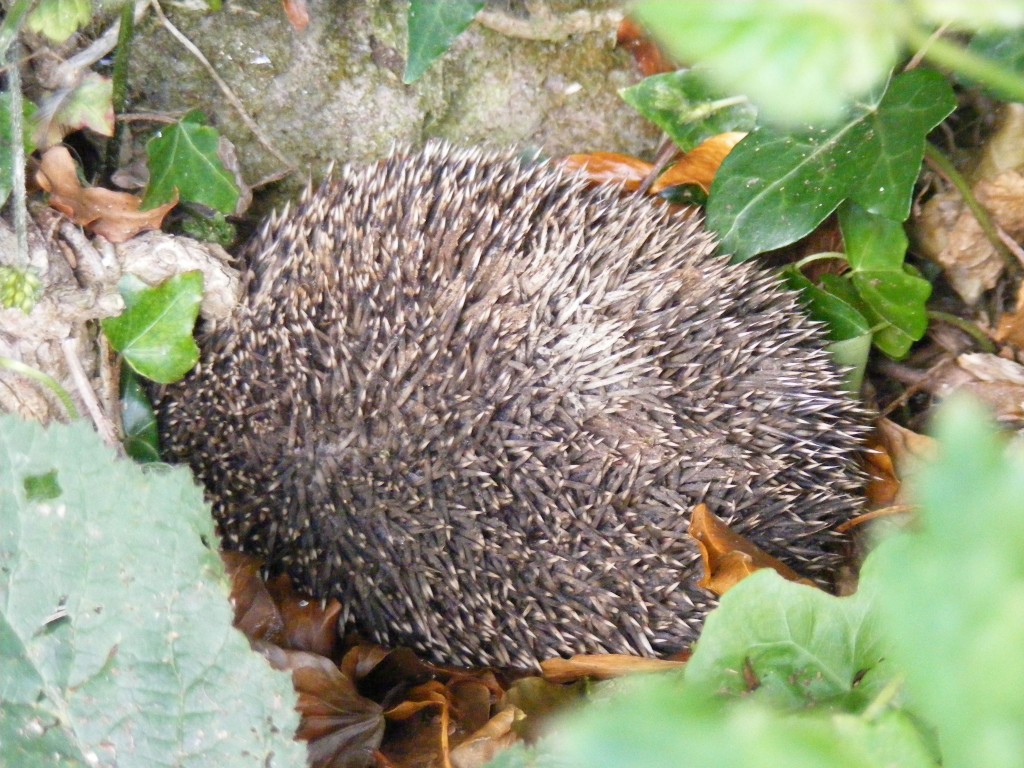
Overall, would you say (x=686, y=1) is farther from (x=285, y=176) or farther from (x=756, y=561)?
(x=285, y=176)

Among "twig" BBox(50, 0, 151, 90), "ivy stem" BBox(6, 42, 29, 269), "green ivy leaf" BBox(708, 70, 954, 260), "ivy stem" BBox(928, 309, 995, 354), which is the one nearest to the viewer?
"ivy stem" BBox(6, 42, 29, 269)

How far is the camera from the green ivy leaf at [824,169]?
2414 millimetres

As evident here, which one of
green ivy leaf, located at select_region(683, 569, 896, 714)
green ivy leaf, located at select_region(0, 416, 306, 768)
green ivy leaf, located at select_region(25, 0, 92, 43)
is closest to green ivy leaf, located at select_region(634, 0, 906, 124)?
green ivy leaf, located at select_region(683, 569, 896, 714)

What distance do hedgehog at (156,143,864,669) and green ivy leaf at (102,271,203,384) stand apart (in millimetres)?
91

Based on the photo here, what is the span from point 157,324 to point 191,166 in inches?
19.4

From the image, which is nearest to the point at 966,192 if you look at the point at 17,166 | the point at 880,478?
the point at 880,478

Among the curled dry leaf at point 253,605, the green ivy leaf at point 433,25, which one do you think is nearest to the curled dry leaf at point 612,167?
the green ivy leaf at point 433,25

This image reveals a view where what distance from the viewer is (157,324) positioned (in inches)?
97.7

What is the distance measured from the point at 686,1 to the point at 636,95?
1.92 metres

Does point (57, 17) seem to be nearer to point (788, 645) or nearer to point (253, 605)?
point (253, 605)

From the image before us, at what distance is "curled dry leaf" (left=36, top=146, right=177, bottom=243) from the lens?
2.50m

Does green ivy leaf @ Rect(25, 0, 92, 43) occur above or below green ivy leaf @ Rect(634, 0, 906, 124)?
below

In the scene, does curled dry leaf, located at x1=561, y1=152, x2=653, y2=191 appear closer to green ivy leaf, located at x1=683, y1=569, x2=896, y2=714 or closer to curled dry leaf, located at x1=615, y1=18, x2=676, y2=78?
curled dry leaf, located at x1=615, y1=18, x2=676, y2=78

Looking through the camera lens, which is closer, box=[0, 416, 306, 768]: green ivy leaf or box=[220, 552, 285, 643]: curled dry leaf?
box=[0, 416, 306, 768]: green ivy leaf
